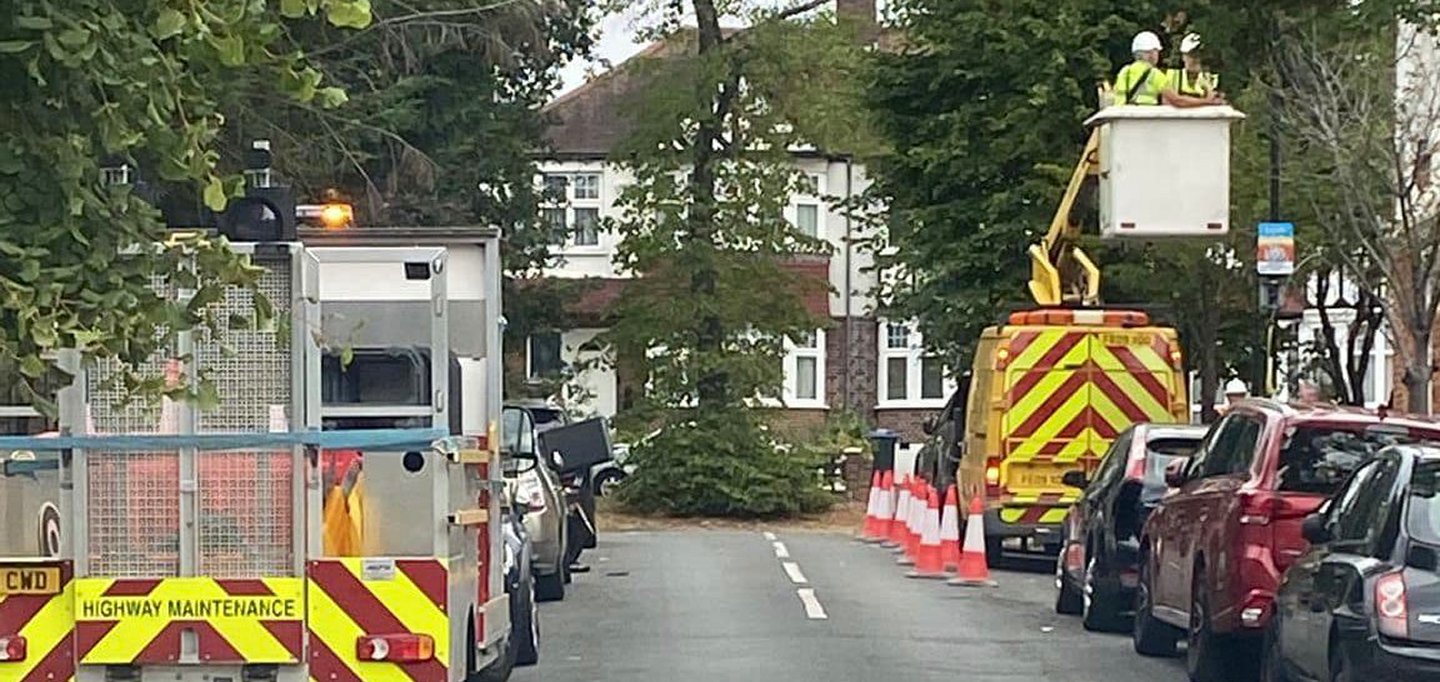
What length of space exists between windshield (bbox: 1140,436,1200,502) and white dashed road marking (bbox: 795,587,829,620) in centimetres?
259

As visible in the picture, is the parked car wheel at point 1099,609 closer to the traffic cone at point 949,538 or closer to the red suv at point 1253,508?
the red suv at point 1253,508

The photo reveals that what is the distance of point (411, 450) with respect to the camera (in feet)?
35.0

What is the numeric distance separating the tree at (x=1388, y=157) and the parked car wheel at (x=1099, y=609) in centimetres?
674

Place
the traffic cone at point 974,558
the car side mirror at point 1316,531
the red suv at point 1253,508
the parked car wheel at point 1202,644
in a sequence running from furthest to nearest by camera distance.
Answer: the traffic cone at point 974,558
the parked car wheel at point 1202,644
the red suv at point 1253,508
the car side mirror at point 1316,531

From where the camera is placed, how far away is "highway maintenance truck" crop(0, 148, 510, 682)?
33.7ft

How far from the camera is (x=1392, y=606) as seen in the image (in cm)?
1053

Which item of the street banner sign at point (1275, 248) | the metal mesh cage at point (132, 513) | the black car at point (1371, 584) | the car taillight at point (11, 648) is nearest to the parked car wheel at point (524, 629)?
the metal mesh cage at point (132, 513)

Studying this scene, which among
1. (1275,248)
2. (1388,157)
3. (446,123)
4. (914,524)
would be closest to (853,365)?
(446,123)

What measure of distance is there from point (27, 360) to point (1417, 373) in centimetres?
1847

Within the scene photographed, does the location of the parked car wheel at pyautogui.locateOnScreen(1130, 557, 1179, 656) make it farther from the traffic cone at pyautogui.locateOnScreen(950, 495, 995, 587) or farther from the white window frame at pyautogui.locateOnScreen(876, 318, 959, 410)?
the white window frame at pyautogui.locateOnScreen(876, 318, 959, 410)

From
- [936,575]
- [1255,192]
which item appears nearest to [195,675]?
[936,575]

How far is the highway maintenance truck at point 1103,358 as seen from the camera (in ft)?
77.2

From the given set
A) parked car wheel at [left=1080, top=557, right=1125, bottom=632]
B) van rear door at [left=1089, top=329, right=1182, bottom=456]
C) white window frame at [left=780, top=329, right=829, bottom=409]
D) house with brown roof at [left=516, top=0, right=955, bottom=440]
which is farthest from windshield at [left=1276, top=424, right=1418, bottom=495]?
white window frame at [left=780, top=329, right=829, bottom=409]

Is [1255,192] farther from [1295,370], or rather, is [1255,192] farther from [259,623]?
[259,623]
